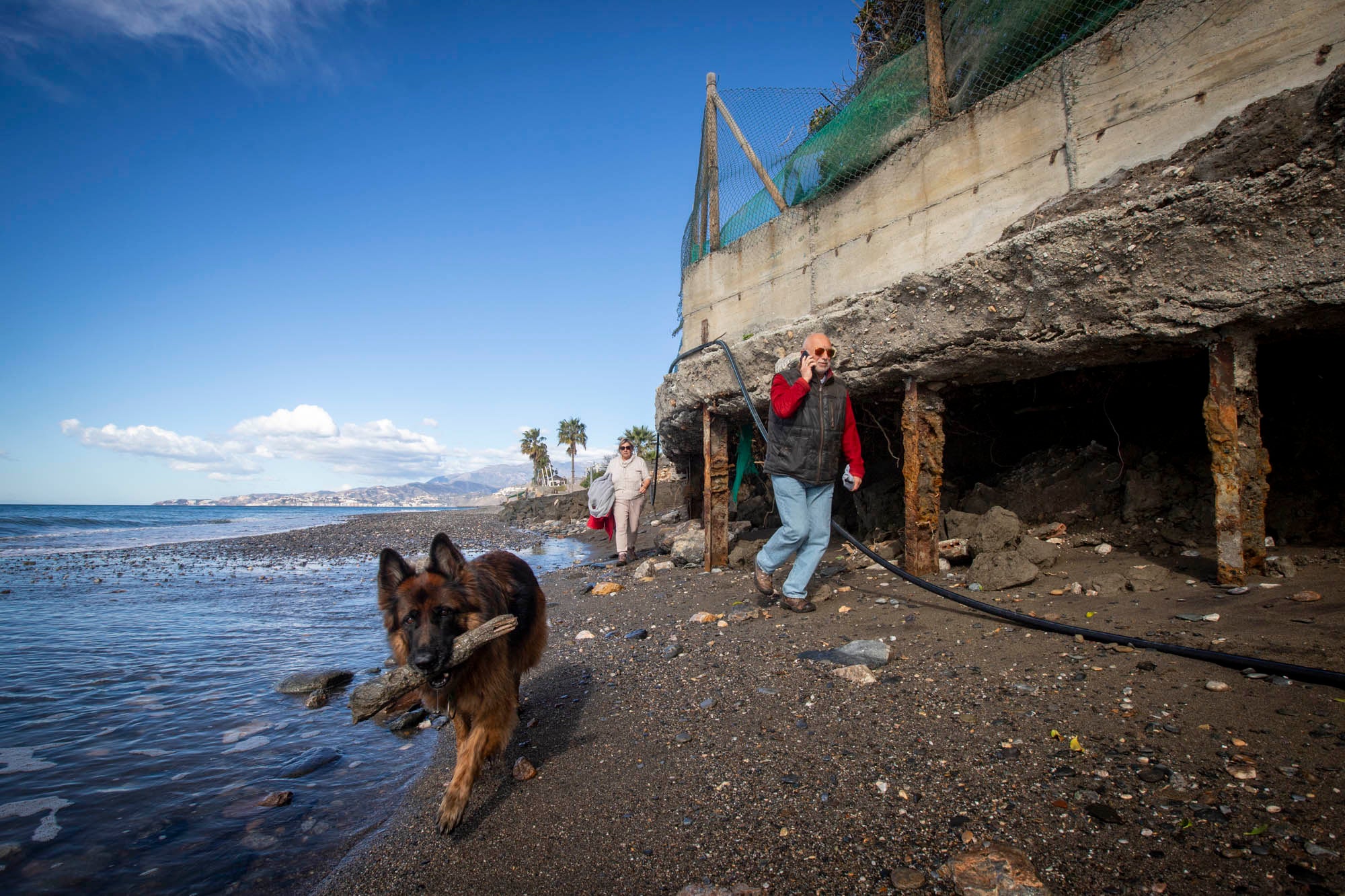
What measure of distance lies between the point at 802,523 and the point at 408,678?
3.74m

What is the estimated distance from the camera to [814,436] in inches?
Answer: 218

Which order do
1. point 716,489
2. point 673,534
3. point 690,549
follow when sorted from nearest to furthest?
point 716,489
point 690,549
point 673,534

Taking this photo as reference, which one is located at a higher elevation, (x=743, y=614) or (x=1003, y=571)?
(x=1003, y=571)

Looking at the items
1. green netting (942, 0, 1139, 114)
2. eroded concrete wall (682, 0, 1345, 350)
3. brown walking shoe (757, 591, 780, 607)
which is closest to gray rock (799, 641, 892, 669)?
brown walking shoe (757, 591, 780, 607)

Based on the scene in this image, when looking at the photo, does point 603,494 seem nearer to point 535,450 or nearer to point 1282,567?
point 1282,567

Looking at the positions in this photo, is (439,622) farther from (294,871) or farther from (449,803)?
(294,871)

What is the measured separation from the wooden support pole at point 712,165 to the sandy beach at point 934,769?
24.7ft

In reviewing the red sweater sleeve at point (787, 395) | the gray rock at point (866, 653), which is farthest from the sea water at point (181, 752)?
the red sweater sleeve at point (787, 395)

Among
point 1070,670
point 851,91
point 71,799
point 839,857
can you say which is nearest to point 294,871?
point 71,799

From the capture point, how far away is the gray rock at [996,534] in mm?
6016

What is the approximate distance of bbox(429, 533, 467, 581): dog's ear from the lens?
10.7 ft

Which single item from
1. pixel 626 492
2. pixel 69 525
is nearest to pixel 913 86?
pixel 626 492

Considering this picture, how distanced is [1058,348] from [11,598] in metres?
16.7

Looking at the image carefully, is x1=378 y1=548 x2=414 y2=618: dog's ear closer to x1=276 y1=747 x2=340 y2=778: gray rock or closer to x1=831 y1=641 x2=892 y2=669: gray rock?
x1=276 y1=747 x2=340 y2=778: gray rock
